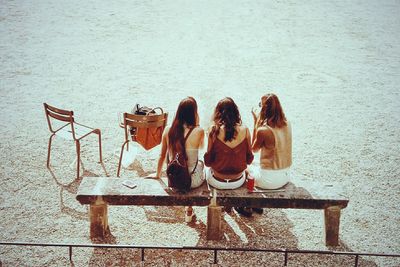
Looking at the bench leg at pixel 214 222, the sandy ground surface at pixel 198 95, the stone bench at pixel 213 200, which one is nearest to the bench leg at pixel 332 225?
the stone bench at pixel 213 200

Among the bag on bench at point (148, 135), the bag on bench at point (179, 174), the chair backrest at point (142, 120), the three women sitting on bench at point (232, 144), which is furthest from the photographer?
the bag on bench at point (148, 135)

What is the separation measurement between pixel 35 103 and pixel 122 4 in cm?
854

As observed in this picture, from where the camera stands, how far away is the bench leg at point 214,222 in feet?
17.2

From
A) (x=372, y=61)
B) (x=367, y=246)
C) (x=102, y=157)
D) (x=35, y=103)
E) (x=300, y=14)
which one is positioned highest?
(x=300, y=14)

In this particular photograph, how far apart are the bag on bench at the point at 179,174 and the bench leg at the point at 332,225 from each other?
165 cm

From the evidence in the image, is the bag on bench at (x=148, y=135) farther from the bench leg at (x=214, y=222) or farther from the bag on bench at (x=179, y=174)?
the bench leg at (x=214, y=222)

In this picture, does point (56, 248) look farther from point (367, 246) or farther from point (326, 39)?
point (326, 39)

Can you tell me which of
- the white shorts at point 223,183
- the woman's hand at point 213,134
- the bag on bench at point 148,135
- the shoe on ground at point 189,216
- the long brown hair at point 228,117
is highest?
the long brown hair at point 228,117

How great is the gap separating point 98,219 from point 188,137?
1413 mm

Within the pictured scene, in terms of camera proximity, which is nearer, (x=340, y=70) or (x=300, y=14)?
(x=340, y=70)

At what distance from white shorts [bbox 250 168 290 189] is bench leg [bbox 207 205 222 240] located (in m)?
0.59

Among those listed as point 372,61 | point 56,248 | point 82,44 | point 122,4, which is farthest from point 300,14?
point 56,248

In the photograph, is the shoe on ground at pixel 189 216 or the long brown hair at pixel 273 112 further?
the shoe on ground at pixel 189 216

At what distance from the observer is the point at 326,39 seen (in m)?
13.2
